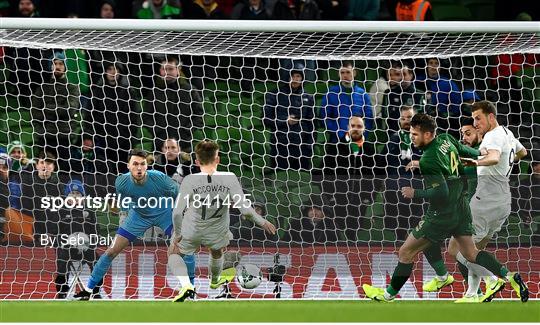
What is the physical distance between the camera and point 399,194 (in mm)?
Result: 9555

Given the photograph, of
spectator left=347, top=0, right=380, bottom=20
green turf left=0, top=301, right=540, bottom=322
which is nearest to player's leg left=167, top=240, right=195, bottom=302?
green turf left=0, top=301, right=540, bottom=322

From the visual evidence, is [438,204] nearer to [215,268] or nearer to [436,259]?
[436,259]

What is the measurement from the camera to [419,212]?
31.6 ft

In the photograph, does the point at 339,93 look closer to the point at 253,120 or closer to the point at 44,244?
the point at 253,120

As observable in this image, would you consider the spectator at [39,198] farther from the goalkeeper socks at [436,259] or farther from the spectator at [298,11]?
the spectator at [298,11]

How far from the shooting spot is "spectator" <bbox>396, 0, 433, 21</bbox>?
43.4 feet

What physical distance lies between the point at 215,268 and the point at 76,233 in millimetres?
1104

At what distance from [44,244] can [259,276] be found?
168 cm

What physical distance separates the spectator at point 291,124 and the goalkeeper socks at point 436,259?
1220 mm

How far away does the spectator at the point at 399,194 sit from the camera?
957 cm

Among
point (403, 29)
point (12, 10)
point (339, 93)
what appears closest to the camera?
point (403, 29)

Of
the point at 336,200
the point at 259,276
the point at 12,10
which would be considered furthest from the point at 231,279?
the point at 12,10

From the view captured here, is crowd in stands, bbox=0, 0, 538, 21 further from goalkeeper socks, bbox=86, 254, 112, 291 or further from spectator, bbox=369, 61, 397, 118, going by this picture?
goalkeeper socks, bbox=86, 254, 112, 291

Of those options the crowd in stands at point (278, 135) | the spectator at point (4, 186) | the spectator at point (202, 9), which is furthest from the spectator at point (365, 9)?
the spectator at point (4, 186)
